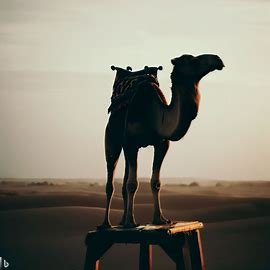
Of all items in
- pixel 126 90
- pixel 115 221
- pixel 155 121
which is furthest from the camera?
pixel 115 221

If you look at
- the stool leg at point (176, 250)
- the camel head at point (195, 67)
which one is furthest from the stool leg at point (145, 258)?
the camel head at point (195, 67)

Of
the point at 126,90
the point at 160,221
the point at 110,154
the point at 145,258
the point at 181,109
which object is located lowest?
the point at 145,258

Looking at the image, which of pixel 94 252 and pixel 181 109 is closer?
pixel 181 109

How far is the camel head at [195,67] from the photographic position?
2.37 metres

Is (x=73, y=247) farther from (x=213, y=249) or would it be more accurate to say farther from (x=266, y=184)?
(x=266, y=184)

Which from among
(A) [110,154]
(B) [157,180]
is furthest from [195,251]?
(A) [110,154]

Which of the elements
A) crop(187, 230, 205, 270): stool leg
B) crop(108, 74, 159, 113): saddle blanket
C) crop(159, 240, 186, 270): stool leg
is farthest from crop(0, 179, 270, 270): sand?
crop(108, 74, 159, 113): saddle blanket

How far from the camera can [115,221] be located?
3.71 metres

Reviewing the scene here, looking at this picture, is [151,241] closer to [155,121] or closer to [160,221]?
[160,221]

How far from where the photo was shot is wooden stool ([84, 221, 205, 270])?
2396mm

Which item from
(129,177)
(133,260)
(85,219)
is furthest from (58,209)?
(129,177)

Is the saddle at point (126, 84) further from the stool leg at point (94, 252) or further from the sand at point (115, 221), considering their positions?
the sand at point (115, 221)

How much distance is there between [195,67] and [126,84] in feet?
1.18

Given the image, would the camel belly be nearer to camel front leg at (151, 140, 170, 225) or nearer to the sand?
camel front leg at (151, 140, 170, 225)
